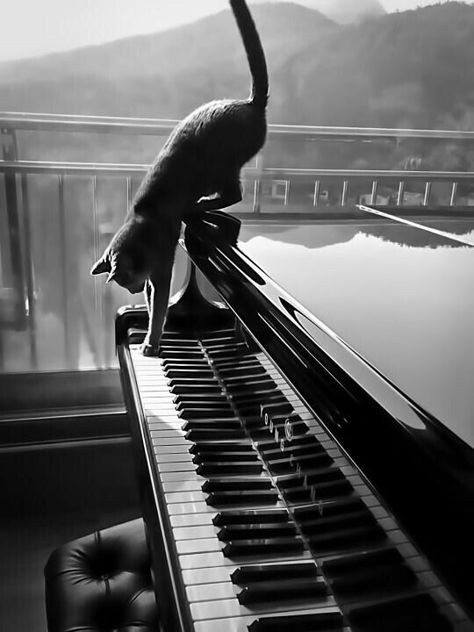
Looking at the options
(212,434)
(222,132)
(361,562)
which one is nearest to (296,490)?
(361,562)

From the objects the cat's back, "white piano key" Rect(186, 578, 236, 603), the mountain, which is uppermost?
the mountain

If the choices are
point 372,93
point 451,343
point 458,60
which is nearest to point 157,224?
point 451,343

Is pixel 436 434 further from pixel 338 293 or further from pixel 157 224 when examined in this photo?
pixel 157 224

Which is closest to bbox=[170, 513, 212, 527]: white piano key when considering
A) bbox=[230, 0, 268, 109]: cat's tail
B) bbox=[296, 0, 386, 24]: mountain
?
bbox=[230, 0, 268, 109]: cat's tail

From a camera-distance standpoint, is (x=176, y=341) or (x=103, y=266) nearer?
(x=103, y=266)

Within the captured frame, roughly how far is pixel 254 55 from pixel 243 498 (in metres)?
0.89

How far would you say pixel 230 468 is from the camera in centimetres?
88

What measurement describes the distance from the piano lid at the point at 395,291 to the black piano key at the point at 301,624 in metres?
0.27

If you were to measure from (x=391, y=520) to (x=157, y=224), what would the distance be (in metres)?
0.74

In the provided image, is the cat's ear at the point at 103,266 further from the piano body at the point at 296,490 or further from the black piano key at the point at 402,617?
the black piano key at the point at 402,617

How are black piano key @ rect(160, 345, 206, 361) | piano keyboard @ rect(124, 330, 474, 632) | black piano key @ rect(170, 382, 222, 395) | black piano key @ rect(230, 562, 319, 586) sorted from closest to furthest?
piano keyboard @ rect(124, 330, 474, 632) < black piano key @ rect(230, 562, 319, 586) < black piano key @ rect(170, 382, 222, 395) < black piano key @ rect(160, 345, 206, 361)

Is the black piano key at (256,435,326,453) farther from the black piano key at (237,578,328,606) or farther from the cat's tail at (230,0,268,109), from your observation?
the cat's tail at (230,0,268,109)

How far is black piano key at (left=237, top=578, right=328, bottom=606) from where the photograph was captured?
26.6 inches

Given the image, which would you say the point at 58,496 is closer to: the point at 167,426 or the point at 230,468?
the point at 167,426
